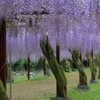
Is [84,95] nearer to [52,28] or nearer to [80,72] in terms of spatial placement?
[80,72]

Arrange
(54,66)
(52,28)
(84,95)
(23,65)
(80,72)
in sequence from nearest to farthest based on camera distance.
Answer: (54,66)
(52,28)
(84,95)
(80,72)
(23,65)

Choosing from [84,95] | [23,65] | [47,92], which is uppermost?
[84,95]

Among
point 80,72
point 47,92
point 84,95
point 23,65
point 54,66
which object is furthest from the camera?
point 23,65

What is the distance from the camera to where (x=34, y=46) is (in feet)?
30.6

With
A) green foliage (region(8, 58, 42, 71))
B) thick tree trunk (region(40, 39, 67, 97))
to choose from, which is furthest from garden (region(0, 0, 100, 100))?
A: green foliage (region(8, 58, 42, 71))

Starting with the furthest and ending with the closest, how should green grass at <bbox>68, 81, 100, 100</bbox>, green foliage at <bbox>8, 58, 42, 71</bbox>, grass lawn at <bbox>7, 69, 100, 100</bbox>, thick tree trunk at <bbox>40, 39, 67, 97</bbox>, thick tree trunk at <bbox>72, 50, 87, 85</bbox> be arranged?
green foliage at <bbox>8, 58, 42, 71</bbox>, thick tree trunk at <bbox>72, 50, 87, 85</bbox>, grass lawn at <bbox>7, 69, 100, 100</bbox>, green grass at <bbox>68, 81, 100, 100</bbox>, thick tree trunk at <bbox>40, 39, 67, 97</bbox>

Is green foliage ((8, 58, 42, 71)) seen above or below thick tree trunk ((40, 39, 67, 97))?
below

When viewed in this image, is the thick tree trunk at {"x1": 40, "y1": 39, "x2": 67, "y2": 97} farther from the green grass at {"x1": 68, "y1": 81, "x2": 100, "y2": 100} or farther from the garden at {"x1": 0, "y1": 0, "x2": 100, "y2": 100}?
the green grass at {"x1": 68, "y1": 81, "x2": 100, "y2": 100}

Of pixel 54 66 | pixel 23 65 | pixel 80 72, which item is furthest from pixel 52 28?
pixel 23 65

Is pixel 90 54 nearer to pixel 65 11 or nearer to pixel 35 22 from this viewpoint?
pixel 35 22

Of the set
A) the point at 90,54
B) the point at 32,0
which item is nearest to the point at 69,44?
the point at 90,54

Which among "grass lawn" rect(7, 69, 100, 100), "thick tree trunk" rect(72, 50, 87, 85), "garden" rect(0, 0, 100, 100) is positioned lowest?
"grass lawn" rect(7, 69, 100, 100)

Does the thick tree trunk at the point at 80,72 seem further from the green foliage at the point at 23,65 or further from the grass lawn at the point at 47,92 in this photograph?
the green foliage at the point at 23,65

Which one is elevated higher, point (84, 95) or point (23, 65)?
point (84, 95)
